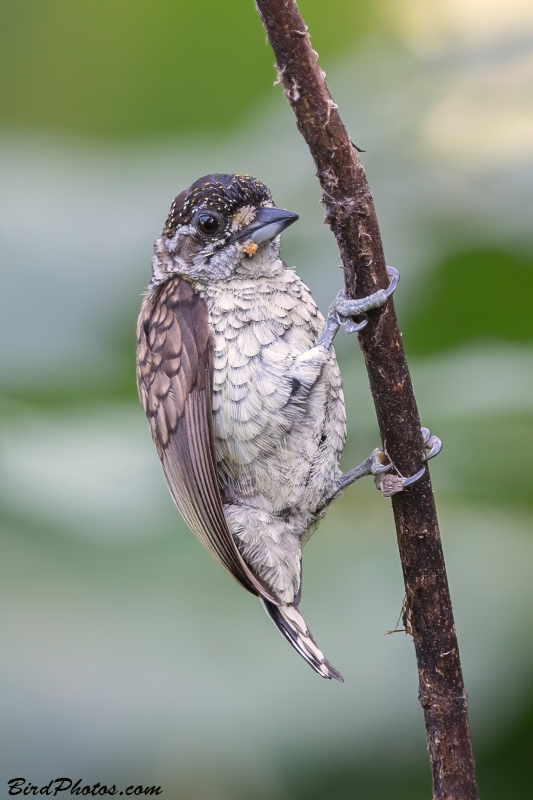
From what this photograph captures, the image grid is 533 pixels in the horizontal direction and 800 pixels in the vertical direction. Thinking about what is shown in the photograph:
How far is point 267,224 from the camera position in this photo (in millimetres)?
2447

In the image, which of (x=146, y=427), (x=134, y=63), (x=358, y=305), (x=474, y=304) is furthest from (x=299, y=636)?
(x=134, y=63)

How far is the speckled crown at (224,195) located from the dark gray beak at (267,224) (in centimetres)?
6

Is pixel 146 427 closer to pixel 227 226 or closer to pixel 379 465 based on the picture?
pixel 227 226

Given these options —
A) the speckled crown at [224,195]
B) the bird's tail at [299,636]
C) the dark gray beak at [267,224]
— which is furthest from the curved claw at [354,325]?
the bird's tail at [299,636]

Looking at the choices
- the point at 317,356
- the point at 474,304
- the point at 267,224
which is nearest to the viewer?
the point at 317,356

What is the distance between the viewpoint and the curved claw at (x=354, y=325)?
184cm

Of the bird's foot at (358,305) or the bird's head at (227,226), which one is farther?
the bird's head at (227,226)

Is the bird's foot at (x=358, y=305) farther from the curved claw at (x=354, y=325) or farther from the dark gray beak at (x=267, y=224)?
the dark gray beak at (x=267, y=224)

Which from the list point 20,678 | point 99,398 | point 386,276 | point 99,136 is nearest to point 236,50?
point 99,136

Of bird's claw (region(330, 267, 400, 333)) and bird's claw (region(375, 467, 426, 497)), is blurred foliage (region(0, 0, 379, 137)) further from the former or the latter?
bird's claw (region(375, 467, 426, 497))

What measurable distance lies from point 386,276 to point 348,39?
104 inches

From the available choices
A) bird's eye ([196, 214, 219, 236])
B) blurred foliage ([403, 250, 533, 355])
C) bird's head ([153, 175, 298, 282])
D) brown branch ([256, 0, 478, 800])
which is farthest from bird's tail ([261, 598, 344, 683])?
blurred foliage ([403, 250, 533, 355])

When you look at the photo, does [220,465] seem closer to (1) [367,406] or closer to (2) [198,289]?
(2) [198,289]

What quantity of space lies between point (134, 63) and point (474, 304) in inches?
83.0
